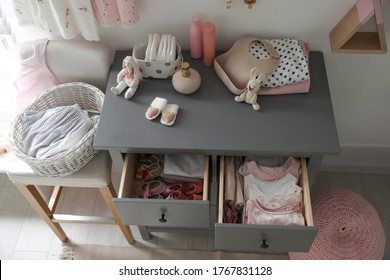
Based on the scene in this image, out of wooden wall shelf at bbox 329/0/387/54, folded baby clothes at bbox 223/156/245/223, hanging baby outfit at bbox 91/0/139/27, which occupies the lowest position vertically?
folded baby clothes at bbox 223/156/245/223

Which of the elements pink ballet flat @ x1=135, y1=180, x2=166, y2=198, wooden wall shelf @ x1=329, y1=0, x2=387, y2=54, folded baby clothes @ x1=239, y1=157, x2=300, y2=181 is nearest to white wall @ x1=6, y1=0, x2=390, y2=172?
wooden wall shelf @ x1=329, y1=0, x2=387, y2=54

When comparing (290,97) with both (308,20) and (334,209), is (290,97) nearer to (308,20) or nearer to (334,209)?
(308,20)

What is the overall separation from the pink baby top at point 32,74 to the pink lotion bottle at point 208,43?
0.60 metres

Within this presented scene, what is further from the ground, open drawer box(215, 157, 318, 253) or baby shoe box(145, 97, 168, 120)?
baby shoe box(145, 97, 168, 120)

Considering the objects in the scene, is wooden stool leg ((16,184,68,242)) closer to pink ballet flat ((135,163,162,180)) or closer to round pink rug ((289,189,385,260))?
pink ballet flat ((135,163,162,180))

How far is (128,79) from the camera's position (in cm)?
138

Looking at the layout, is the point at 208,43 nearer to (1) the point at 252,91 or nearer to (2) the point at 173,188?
(1) the point at 252,91

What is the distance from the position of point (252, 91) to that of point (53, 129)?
742 millimetres

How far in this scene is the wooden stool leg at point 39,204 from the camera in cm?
156

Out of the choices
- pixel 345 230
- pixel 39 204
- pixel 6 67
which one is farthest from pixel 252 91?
pixel 6 67

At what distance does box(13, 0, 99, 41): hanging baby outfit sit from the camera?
1305 millimetres

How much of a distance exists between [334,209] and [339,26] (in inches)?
29.6

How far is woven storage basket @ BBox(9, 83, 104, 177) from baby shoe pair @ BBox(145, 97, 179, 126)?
234 mm
